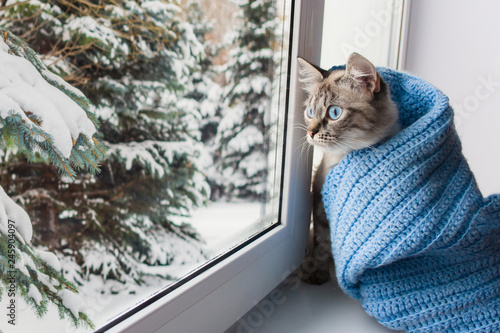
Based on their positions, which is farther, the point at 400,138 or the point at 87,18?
the point at 87,18

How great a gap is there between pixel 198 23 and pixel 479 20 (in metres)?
0.97

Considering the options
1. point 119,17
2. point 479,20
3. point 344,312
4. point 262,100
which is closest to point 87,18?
point 119,17

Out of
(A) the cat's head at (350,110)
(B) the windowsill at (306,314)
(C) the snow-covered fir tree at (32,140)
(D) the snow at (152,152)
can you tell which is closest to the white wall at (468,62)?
(A) the cat's head at (350,110)

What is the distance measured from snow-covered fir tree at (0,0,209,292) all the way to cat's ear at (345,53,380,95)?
53 centimetres

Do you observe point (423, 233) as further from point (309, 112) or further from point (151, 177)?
point (151, 177)

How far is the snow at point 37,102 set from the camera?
365mm

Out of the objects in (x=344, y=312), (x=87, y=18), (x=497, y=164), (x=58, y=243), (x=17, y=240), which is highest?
(x=87, y=18)

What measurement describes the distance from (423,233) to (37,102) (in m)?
0.60

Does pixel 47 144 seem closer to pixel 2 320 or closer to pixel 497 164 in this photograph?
pixel 2 320

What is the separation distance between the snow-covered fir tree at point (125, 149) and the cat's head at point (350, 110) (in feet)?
1.34

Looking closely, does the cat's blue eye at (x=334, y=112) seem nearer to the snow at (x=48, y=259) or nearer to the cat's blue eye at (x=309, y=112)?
the cat's blue eye at (x=309, y=112)

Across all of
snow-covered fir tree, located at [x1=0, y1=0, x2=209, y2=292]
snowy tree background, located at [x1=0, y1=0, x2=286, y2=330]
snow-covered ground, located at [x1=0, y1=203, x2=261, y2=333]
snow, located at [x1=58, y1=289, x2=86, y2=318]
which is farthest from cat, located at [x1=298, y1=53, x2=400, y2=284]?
snow, located at [x1=58, y1=289, x2=86, y2=318]

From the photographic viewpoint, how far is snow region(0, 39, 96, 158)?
1.20ft

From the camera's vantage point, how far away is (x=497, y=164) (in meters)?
1.23
